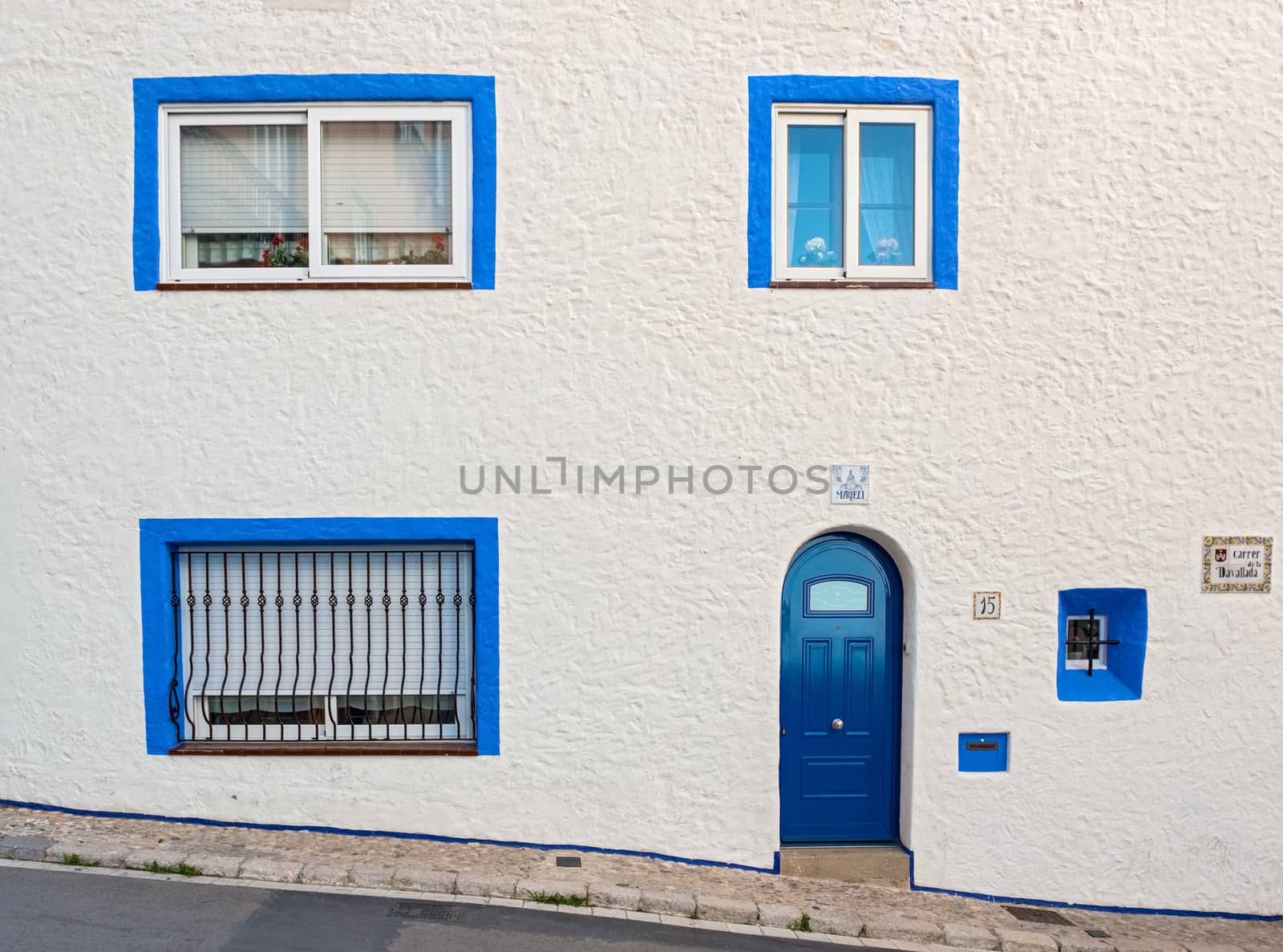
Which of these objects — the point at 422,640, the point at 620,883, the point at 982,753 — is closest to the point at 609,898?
the point at 620,883

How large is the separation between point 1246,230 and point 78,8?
7390mm

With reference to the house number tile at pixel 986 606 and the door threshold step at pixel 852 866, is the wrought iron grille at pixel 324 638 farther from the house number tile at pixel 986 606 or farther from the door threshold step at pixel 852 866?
the house number tile at pixel 986 606

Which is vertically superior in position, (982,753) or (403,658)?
(403,658)

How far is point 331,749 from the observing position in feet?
19.1

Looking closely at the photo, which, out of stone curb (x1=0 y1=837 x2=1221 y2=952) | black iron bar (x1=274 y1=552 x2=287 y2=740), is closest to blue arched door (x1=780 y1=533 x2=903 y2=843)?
stone curb (x1=0 y1=837 x2=1221 y2=952)

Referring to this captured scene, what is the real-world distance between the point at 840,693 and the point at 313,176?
4793mm

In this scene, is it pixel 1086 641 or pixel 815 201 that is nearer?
pixel 815 201

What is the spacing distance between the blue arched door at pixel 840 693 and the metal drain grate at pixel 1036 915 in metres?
0.83

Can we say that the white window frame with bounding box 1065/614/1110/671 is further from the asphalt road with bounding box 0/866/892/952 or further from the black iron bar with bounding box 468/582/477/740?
the black iron bar with bounding box 468/582/477/740

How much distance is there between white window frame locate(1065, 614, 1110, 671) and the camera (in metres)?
6.09

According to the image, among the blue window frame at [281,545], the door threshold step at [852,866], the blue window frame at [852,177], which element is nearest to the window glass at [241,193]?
the blue window frame at [281,545]

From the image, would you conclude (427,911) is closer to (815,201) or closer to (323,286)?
(323,286)

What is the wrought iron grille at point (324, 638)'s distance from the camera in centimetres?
591

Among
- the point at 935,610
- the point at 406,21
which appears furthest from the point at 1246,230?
the point at 406,21
